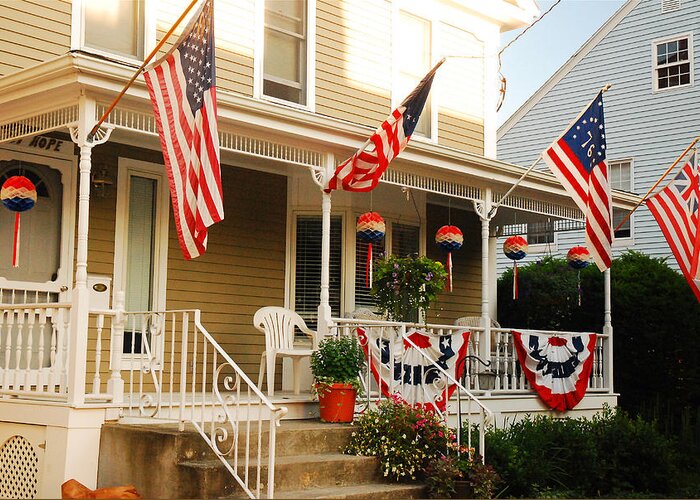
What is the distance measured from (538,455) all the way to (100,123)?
5759 millimetres

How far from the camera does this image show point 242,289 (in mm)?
12328

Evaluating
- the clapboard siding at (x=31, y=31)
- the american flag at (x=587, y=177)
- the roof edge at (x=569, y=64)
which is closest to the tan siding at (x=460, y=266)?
the american flag at (x=587, y=177)

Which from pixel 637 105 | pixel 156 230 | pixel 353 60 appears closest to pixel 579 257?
pixel 353 60

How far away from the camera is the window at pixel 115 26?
35.9 ft

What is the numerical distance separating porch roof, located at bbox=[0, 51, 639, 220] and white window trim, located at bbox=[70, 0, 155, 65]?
97 cm

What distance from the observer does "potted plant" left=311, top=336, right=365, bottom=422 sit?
374 inches

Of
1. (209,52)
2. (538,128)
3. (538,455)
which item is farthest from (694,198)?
(538,128)

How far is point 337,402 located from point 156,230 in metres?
3.32

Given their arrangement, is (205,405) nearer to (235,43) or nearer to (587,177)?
(235,43)

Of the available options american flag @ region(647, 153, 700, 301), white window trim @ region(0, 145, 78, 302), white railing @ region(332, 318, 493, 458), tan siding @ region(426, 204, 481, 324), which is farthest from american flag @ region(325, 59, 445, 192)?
tan siding @ region(426, 204, 481, 324)

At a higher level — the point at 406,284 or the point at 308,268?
the point at 308,268

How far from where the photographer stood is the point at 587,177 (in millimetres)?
11641

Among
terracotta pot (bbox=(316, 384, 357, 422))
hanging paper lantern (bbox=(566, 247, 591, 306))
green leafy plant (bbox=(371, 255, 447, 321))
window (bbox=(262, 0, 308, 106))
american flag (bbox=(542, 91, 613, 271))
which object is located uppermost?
window (bbox=(262, 0, 308, 106))

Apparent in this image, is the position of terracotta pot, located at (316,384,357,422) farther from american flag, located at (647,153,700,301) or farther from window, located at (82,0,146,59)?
american flag, located at (647,153,700,301)
